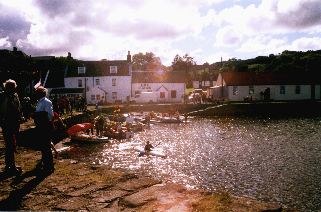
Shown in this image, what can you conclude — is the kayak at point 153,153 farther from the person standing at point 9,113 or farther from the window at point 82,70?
the window at point 82,70

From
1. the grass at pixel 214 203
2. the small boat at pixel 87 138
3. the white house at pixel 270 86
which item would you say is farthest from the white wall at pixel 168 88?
the grass at pixel 214 203

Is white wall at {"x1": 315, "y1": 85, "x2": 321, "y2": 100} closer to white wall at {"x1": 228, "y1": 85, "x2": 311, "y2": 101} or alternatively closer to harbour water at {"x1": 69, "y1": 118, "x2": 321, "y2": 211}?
white wall at {"x1": 228, "y1": 85, "x2": 311, "y2": 101}

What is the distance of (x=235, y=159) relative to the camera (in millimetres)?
24266

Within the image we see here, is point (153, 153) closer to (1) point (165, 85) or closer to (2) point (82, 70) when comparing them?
(1) point (165, 85)

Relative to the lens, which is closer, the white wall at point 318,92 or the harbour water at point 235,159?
the harbour water at point 235,159

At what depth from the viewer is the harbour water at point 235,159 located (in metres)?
17.3

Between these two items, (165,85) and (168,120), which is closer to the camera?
(168,120)

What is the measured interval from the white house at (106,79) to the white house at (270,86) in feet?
66.2

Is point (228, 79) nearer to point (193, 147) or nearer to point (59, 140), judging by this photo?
point (193, 147)

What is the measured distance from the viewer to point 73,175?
271 inches

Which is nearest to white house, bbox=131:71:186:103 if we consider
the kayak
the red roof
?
the red roof

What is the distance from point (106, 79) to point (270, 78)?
3395 cm

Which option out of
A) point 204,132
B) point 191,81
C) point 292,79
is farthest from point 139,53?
point 204,132

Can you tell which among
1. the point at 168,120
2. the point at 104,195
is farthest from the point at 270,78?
the point at 104,195
